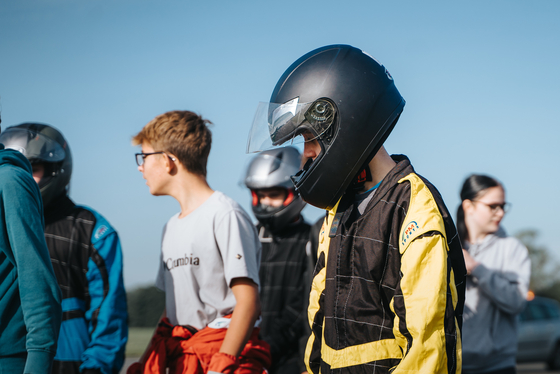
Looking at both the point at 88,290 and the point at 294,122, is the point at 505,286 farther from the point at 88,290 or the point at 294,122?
the point at 88,290

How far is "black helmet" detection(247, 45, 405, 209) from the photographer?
193 cm

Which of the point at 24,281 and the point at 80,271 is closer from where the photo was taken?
the point at 24,281

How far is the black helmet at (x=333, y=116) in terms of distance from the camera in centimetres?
193

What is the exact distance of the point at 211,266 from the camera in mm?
2752

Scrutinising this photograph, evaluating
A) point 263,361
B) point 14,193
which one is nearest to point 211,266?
point 263,361

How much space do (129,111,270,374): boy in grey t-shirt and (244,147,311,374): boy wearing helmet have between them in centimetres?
120

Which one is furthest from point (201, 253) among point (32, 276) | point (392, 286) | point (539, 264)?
point (539, 264)

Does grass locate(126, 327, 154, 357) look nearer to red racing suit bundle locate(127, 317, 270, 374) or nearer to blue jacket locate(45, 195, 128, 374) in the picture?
blue jacket locate(45, 195, 128, 374)

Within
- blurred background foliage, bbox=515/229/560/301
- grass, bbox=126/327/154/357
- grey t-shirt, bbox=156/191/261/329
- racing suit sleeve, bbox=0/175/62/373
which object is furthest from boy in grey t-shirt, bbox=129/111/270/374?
blurred background foliage, bbox=515/229/560/301

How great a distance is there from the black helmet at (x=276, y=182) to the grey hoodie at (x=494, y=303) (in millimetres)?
1640

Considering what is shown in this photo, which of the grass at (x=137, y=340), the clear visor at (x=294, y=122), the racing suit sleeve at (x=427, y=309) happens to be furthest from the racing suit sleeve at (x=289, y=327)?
the grass at (x=137, y=340)

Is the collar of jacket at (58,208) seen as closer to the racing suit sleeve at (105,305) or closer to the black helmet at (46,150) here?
the black helmet at (46,150)

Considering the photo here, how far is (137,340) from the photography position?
533 inches

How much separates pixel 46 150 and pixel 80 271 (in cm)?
97
